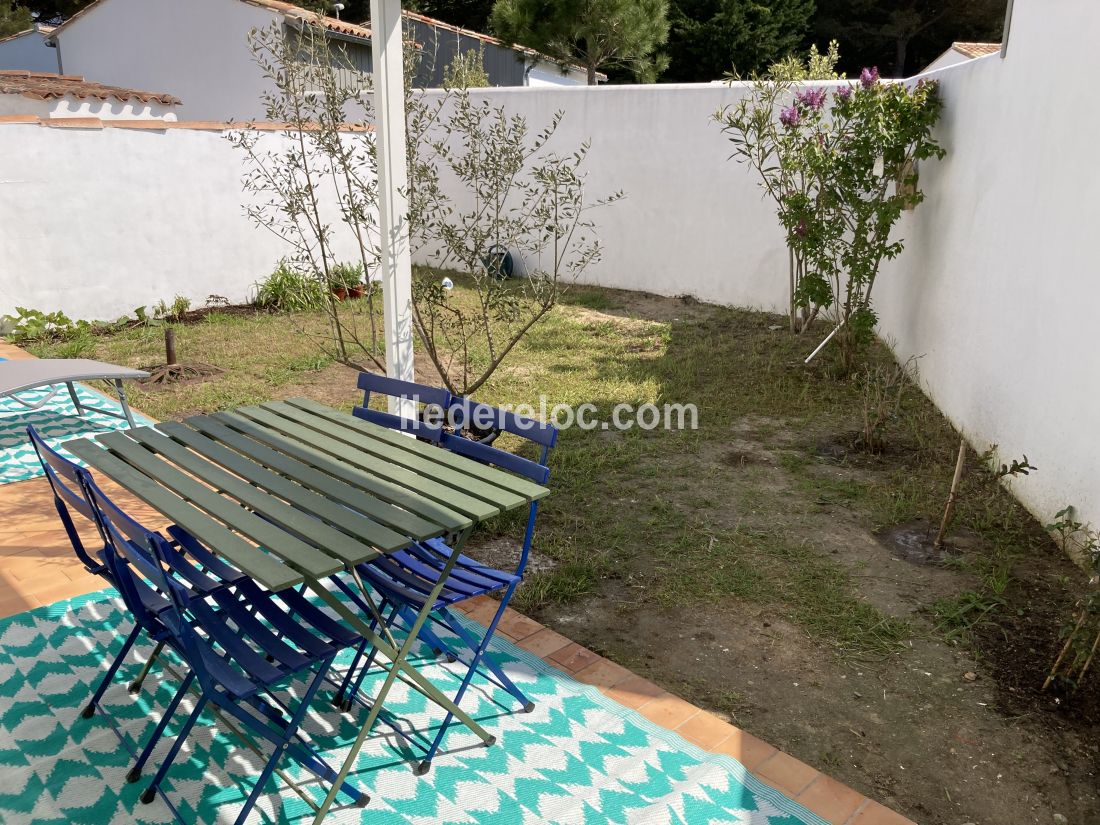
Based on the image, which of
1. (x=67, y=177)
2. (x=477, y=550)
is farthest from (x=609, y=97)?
(x=477, y=550)

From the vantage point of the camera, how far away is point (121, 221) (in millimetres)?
8898

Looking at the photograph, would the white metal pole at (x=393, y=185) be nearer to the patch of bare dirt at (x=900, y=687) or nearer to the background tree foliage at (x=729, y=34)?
the patch of bare dirt at (x=900, y=687)

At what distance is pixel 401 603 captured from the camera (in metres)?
2.74

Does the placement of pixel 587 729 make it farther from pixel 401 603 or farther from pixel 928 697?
pixel 928 697

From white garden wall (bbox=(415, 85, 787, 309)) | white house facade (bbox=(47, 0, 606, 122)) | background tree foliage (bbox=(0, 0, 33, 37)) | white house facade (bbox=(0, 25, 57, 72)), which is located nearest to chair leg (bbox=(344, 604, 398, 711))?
white garden wall (bbox=(415, 85, 787, 309))

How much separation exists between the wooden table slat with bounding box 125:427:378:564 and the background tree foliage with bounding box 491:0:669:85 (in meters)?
13.9

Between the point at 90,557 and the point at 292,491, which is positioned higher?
the point at 292,491

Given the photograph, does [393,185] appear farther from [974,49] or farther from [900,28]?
[900,28]

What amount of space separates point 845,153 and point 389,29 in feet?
14.8

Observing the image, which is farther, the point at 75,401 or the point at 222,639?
the point at 75,401

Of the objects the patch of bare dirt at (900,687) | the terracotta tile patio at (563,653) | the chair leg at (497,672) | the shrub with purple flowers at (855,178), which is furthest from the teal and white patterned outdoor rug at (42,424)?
the shrub with purple flowers at (855,178)

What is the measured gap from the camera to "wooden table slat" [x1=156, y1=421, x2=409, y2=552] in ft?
7.85

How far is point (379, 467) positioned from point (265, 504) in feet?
1.42

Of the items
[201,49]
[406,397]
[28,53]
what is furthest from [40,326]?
[28,53]
